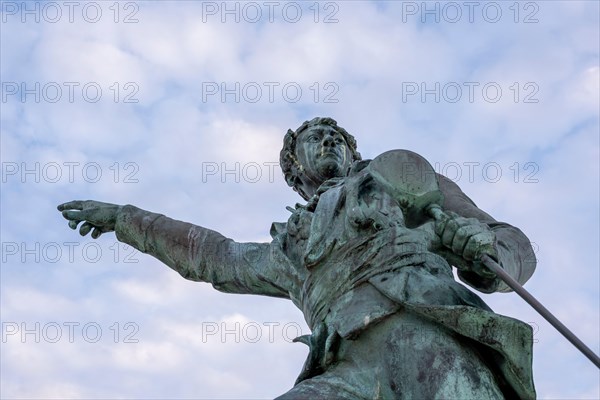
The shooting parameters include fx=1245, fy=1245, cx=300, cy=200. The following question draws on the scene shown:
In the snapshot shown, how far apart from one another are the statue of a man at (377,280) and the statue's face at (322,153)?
17 millimetres

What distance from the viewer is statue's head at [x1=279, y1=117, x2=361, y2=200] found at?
10531mm

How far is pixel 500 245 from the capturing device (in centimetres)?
938

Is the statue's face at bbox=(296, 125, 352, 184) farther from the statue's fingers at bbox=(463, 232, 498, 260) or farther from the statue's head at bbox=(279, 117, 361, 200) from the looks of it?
the statue's fingers at bbox=(463, 232, 498, 260)

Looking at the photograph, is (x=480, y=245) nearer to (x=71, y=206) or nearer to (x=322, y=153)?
(x=322, y=153)

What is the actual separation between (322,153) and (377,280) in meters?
2.26

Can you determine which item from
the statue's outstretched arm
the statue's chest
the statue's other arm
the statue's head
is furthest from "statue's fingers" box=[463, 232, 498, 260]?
the statue's head

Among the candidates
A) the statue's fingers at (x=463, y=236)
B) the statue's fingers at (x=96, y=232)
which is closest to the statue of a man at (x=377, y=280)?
the statue's fingers at (x=463, y=236)

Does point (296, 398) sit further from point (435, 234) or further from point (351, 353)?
point (435, 234)

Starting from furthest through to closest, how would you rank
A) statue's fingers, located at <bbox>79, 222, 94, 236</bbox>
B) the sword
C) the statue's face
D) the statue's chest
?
statue's fingers, located at <bbox>79, 222, 94, 236</bbox>, the statue's face, the sword, the statue's chest

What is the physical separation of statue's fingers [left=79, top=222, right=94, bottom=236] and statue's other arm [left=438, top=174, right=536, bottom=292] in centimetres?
303

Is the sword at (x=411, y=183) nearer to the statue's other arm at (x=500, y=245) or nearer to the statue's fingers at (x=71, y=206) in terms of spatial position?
the statue's other arm at (x=500, y=245)

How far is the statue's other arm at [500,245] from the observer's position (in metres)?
9.14

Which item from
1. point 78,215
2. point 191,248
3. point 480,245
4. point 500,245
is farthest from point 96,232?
point 480,245

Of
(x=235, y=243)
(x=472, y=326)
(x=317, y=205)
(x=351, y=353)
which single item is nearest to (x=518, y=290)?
(x=472, y=326)
